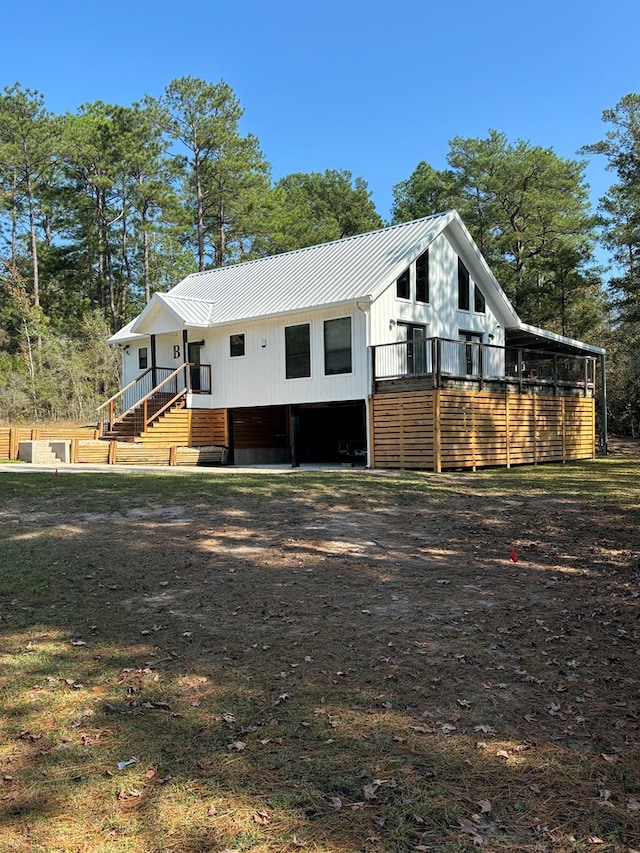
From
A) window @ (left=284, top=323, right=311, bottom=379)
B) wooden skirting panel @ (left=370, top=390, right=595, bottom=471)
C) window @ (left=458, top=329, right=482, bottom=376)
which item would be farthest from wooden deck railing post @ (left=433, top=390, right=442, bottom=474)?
window @ (left=458, top=329, right=482, bottom=376)

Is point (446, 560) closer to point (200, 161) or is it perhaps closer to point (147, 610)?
point (147, 610)

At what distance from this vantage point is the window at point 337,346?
18.2 metres

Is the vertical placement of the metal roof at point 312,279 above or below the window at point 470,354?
above

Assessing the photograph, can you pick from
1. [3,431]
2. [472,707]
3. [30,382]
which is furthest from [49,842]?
[30,382]

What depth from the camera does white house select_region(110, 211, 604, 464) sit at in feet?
59.4

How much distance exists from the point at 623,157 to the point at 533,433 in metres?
13.5

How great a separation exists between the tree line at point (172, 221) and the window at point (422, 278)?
1465 cm

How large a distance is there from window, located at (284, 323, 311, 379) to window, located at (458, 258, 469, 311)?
5.45m

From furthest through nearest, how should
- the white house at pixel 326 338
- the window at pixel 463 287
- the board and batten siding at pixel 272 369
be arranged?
the window at pixel 463 287 < the white house at pixel 326 338 < the board and batten siding at pixel 272 369

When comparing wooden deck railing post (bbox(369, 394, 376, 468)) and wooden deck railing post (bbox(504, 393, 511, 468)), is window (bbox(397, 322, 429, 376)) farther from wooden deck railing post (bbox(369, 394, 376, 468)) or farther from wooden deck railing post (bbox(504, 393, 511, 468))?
wooden deck railing post (bbox(504, 393, 511, 468))

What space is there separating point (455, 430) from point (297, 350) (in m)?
5.50

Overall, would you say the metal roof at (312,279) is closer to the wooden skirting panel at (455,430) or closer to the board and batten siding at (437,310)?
the board and batten siding at (437,310)

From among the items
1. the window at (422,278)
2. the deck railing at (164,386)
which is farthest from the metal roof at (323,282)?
the deck railing at (164,386)

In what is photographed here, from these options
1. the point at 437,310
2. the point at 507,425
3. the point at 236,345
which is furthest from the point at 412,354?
the point at 236,345
